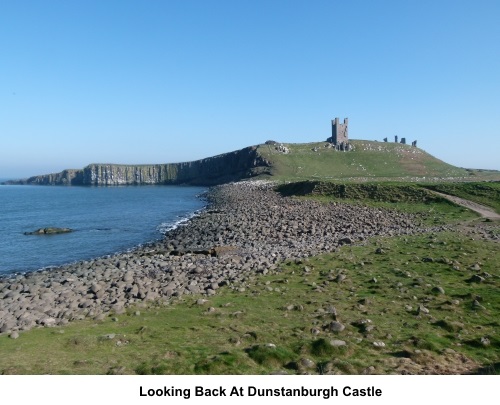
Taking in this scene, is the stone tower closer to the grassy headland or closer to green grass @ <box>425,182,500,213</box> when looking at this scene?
green grass @ <box>425,182,500,213</box>

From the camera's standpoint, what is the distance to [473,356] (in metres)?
10.6

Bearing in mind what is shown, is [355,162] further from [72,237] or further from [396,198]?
[72,237]

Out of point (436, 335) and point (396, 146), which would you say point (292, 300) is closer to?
point (436, 335)

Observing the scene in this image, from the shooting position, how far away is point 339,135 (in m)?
184

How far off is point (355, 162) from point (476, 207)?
116874mm

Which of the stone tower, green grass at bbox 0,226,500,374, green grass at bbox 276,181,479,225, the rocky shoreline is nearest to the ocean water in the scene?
the rocky shoreline

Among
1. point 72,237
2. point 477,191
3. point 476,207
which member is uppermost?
point 477,191

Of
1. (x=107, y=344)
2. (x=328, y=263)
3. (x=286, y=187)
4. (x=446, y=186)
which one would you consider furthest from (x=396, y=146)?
(x=107, y=344)

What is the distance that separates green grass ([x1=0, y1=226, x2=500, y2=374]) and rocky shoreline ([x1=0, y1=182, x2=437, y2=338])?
1.42m

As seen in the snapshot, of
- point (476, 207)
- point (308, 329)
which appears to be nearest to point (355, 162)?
point (476, 207)

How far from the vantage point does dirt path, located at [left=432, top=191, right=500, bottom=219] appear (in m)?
41.9

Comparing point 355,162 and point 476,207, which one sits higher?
point 355,162

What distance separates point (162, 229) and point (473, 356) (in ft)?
144

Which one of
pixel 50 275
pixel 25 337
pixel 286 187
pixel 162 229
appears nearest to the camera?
pixel 25 337
